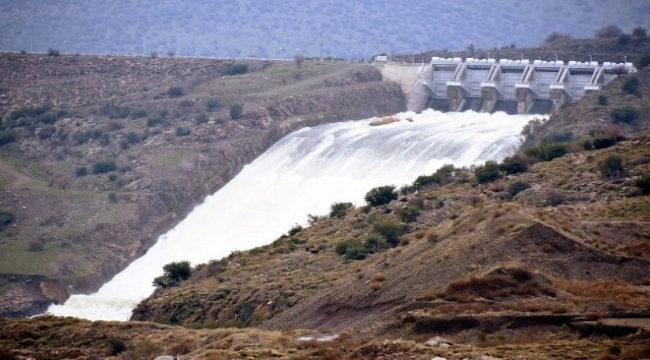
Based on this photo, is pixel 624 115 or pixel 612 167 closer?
pixel 612 167

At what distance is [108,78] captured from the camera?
373 feet

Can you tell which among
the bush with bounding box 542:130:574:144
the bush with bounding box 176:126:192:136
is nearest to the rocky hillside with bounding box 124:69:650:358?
the bush with bounding box 542:130:574:144

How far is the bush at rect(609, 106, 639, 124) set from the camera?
74.1 metres

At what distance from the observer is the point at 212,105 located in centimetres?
10050

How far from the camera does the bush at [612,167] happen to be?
44.9 metres

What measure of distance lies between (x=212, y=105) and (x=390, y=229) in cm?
5712

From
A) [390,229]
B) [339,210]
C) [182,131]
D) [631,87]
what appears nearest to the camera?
[390,229]

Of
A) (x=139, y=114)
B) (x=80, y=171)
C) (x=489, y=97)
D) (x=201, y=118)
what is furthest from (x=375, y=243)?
(x=139, y=114)

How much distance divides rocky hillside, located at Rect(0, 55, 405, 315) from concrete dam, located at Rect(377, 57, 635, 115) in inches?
105

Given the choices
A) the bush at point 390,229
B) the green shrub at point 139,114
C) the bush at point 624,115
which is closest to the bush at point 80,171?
the green shrub at point 139,114

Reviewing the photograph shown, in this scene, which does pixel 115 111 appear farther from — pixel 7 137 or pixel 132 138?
pixel 7 137

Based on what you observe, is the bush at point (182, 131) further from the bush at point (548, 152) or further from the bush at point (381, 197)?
the bush at point (548, 152)

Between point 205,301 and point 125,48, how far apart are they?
16038cm

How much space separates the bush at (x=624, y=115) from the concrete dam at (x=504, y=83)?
1204 cm
